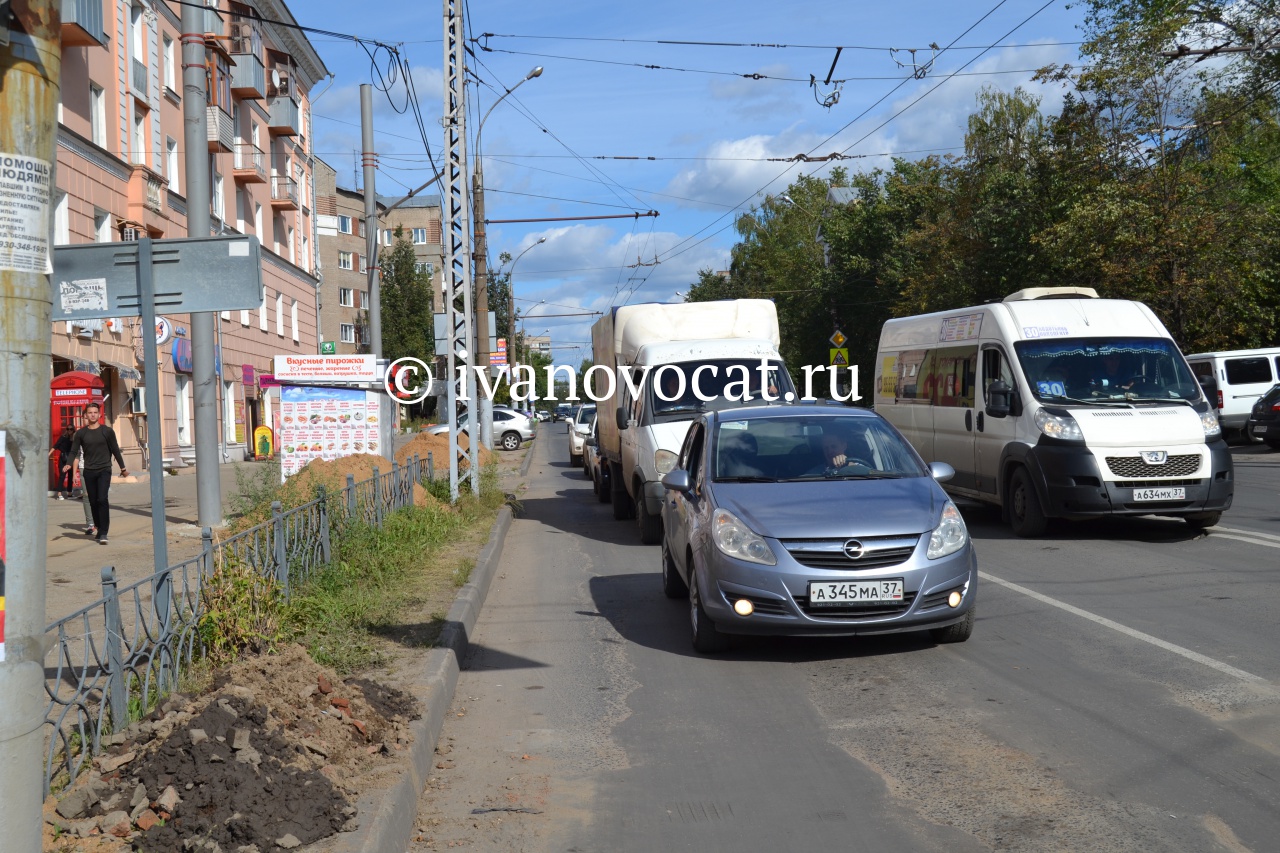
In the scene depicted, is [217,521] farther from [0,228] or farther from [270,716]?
[0,228]

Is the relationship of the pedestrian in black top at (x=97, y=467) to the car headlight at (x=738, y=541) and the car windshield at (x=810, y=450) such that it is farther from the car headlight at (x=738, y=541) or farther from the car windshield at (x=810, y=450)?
the car headlight at (x=738, y=541)

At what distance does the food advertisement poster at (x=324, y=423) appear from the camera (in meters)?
18.6

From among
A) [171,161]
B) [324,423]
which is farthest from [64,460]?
[171,161]

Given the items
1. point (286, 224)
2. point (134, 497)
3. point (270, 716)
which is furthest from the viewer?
point (286, 224)

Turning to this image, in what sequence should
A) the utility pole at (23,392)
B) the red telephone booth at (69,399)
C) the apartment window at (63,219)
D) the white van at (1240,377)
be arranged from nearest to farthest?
the utility pole at (23,392)
the red telephone booth at (69,399)
the apartment window at (63,219)
the white van at (1240,377)

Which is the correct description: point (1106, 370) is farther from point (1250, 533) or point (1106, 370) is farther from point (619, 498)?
point (619, 498)

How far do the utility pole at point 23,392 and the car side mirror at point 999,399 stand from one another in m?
11.2

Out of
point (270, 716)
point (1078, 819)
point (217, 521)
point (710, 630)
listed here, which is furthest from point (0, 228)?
point (217, 521)

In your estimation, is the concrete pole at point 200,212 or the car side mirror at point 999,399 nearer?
the car side mirror at point 999,399

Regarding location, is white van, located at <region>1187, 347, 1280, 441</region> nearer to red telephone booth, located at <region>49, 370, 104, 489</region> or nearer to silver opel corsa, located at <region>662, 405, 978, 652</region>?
silver opel corsa, located at <region>662, 405, 978, 652</region>

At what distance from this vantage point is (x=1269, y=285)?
109 feet

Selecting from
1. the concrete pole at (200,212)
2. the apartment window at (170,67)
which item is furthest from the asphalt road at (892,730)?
the apartment window at (170,67)

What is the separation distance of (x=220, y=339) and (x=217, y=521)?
838 inches

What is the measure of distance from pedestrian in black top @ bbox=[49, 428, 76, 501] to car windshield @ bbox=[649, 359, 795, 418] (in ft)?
32.4
